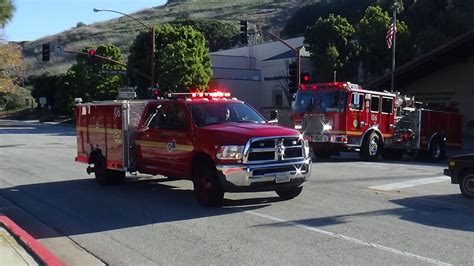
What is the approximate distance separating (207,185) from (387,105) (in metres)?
13.4

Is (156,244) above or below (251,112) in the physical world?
below

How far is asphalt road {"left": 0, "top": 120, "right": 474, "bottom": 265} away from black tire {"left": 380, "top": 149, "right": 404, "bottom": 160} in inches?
342

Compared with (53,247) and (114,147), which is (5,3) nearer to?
(114,147)

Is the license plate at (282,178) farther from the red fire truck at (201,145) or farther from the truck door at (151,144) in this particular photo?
the truck door at (151,144)

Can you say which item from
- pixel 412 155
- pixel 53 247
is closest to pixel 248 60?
pixel 412 155

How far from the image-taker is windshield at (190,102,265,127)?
11.3m

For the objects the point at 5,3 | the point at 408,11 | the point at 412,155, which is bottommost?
the point at 412,155

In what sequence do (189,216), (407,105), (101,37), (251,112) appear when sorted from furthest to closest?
(101,37) < (407,105) < (251,112) < (189,216)

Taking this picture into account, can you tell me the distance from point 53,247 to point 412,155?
19.4 m

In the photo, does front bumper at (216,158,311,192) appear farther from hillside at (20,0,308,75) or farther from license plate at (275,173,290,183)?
hillside at (20,0,308,75)

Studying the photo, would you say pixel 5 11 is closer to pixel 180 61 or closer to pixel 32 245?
pixel 32 245

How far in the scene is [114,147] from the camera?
13312 mm

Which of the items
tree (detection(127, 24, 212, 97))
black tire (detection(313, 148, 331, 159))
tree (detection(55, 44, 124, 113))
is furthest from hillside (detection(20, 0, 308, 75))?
black tire (detection(313, 148, 331, 159))

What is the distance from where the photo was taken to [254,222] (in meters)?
9.39
